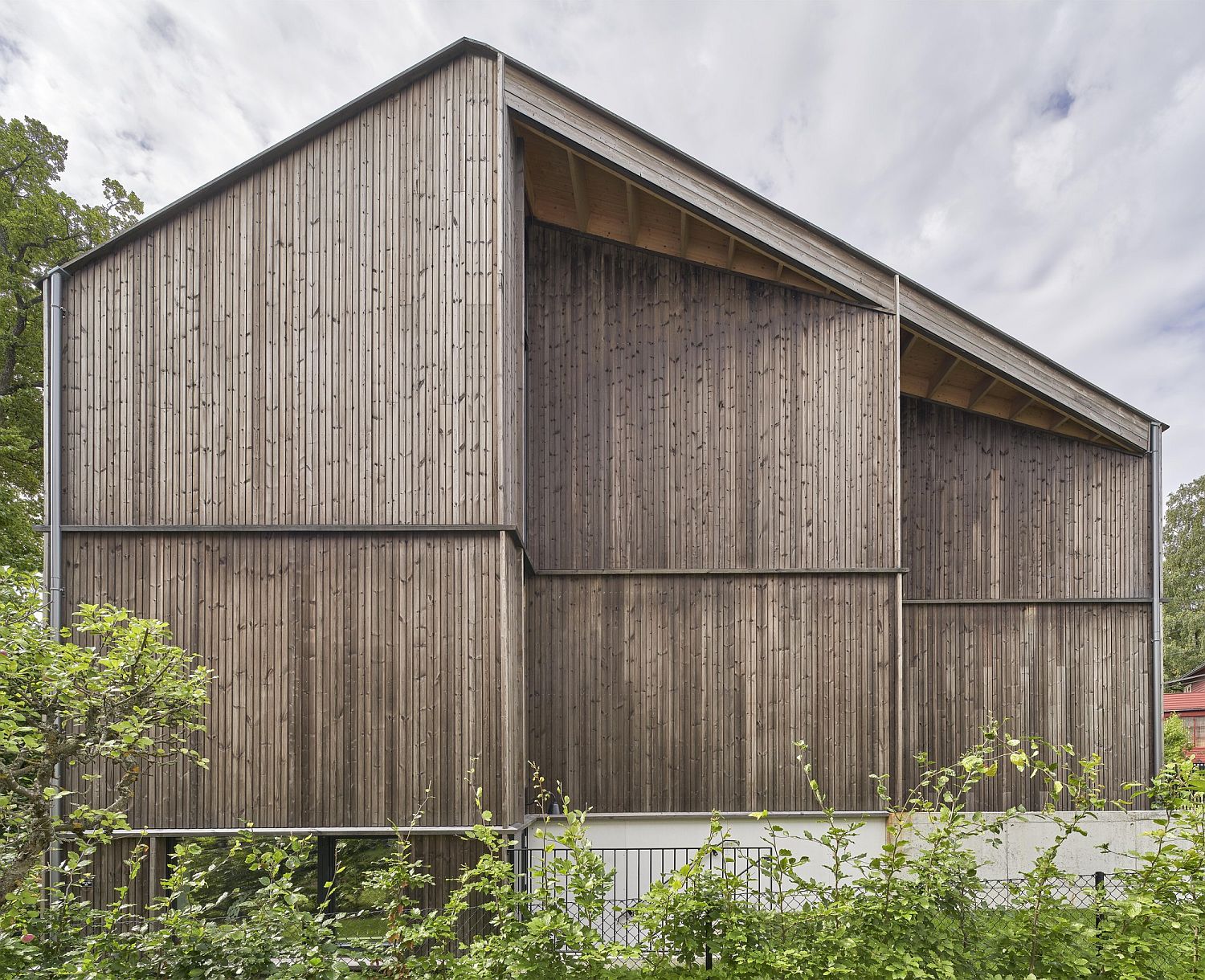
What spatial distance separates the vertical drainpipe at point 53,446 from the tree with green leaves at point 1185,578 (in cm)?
3852

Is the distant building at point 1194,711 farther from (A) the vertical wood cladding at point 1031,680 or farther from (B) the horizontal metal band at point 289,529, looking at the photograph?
(B) the horizontal metal band at point 289,529

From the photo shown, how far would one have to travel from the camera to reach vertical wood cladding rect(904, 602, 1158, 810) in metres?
8.76

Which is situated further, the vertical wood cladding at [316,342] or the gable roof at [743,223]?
the gable roof at [743,223]

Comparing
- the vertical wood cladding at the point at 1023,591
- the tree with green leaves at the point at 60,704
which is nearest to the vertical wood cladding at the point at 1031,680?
the vertical wood cladding at the point at 1023,591

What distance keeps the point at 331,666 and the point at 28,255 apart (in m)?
13.6

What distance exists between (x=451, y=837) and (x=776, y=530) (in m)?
5.05

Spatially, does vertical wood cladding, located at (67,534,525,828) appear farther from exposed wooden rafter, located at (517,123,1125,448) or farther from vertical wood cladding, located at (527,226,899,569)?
exposed wooden rafter, located at (517,123,1125,448)

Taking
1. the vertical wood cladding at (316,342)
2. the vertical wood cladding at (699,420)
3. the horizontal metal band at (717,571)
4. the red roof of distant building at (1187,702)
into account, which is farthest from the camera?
the red roof of distant building at (1187,702)

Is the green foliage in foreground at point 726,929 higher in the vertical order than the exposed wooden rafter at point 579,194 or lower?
lower

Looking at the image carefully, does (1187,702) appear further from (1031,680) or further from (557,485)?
(557,485)

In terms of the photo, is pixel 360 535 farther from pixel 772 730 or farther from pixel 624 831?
pixel 772 730

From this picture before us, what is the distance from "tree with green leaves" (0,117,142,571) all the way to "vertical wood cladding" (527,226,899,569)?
11562mm

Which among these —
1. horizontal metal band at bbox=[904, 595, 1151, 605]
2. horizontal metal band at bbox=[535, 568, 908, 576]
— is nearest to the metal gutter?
horizontal metal band at bbox=[535, 568, 908, 576]

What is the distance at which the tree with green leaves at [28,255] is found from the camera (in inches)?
492
